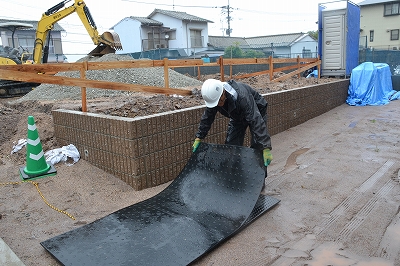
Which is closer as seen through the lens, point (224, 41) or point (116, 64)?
point (116, 64)

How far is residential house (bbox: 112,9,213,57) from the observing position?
1384 inches

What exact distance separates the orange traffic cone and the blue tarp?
9.59m

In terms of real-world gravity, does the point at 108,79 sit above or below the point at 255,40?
below

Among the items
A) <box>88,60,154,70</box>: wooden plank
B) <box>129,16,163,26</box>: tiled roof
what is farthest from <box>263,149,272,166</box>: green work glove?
<box>129,16,163,26</box>: tiled roof

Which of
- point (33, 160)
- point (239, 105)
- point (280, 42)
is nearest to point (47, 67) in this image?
point (33, 160)

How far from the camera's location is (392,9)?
36094 mm

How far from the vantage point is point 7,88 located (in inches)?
514

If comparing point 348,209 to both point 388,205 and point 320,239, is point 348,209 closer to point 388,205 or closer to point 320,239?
point 388,205

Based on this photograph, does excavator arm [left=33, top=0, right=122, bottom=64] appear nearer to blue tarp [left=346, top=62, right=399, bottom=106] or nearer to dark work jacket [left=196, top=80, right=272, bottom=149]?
blue tarp [left=346, top=62, right=399, bottom=106]

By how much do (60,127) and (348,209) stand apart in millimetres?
4339

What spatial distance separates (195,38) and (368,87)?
1117 inches

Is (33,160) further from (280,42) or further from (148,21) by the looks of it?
(280,42)

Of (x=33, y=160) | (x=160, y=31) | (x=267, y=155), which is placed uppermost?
(x=160, y=31)

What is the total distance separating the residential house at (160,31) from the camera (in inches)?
1384
